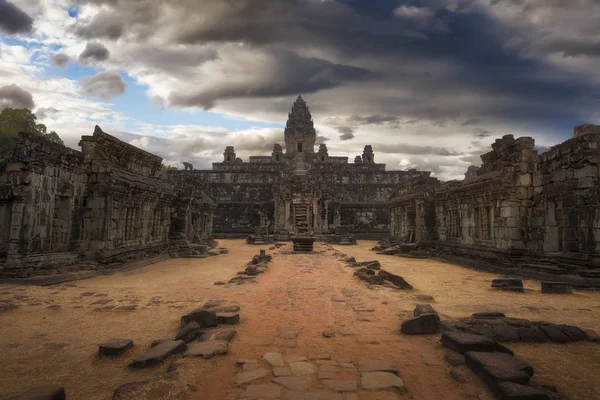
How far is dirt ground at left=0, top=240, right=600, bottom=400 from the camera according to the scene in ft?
11.7

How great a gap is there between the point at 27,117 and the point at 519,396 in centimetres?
3985

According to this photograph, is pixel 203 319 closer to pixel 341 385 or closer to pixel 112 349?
pixel 112 349

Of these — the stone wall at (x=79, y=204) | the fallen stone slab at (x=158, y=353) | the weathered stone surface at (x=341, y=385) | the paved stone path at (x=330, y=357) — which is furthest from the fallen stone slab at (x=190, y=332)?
the stone wall at (x=79, y=204)

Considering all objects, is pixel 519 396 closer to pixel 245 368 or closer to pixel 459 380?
pixel 459 380

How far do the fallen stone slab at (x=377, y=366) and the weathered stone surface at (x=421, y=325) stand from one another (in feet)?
3.98

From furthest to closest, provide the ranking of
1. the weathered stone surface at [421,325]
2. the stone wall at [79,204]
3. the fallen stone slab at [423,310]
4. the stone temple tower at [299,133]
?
the stone temple tower at [299,133], the stone wall at [79,204], the fallen stone slab at [423,310], the weathered stone surface at [421,325]

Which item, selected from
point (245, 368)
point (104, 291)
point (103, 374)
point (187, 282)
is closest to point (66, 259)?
point (104, 291)

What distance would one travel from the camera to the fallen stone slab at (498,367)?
3.30m

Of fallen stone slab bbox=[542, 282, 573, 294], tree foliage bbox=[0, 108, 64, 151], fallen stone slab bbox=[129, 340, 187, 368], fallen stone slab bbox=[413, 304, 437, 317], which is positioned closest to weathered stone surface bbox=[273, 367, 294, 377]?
fallen stone slab bbox=[129, 340, 187, 368]

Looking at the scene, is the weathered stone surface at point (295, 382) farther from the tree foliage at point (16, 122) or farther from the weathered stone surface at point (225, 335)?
the tree foliage at point (16, 122)

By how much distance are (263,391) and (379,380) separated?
48.1 inches

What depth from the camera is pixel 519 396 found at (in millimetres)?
2955

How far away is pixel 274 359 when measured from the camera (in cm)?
418

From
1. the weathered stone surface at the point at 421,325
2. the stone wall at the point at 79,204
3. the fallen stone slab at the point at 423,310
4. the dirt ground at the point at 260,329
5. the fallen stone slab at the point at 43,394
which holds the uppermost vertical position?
the stone wall at the point at 79,204
